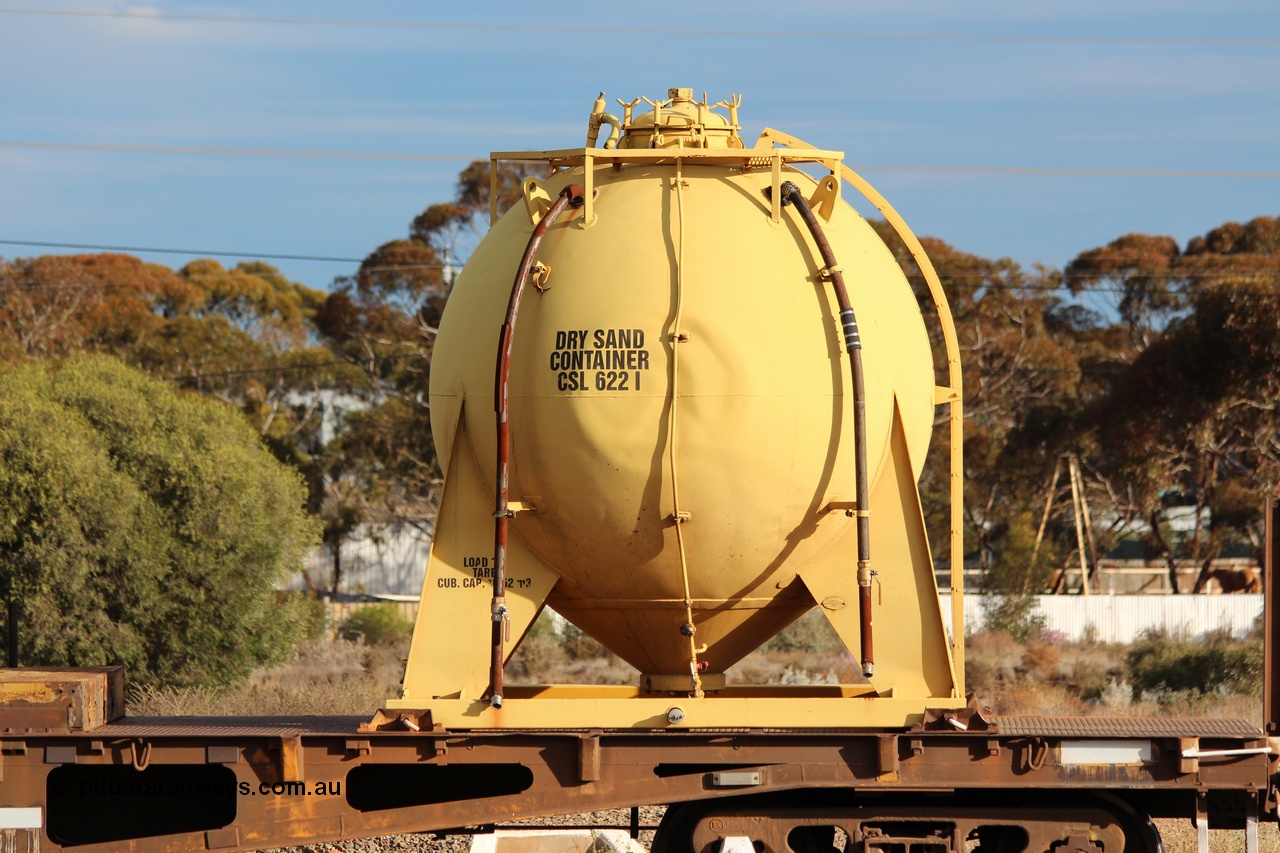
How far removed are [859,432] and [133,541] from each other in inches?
570

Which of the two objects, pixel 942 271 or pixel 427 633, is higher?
pixel 942 271

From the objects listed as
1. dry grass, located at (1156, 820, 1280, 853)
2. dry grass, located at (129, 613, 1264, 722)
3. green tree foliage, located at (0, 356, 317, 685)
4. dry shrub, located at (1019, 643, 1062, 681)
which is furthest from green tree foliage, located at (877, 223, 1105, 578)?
dry grass, located at (1156, 820, 1280, 853)

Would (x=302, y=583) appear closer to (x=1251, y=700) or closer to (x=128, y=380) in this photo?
(x=128, y=380)

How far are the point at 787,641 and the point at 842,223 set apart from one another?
1972 cm

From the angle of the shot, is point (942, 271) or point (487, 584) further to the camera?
point (942, 271)

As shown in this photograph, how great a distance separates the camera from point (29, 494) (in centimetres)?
1958

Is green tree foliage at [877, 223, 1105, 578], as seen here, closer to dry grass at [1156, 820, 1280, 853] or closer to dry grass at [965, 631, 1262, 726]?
dry grass at [965, 631, 1262, 726]

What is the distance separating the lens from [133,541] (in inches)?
773

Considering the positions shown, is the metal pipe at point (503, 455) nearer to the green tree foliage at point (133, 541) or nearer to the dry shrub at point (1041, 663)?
the green tree foliage at point (133, 541)

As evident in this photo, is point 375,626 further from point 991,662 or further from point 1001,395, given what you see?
point 1001,395

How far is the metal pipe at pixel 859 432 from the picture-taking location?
7.69 m

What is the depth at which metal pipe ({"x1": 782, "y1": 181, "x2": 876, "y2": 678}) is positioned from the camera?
7.69 meters

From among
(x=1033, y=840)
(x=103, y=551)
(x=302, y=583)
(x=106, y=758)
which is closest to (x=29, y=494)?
(x=103, y=551)

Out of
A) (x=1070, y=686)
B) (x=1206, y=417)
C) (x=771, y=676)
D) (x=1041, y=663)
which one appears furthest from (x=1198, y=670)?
(x=1206, y=417)
